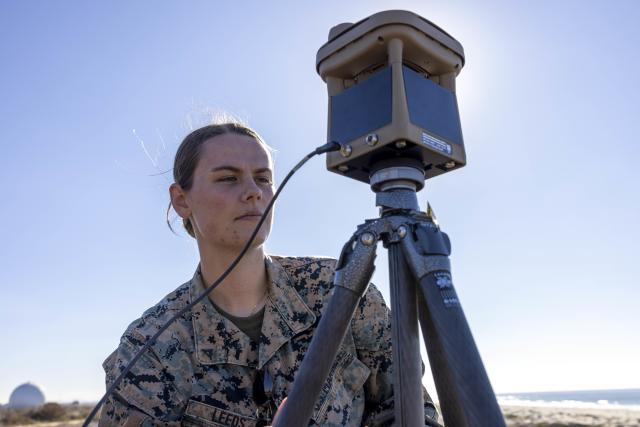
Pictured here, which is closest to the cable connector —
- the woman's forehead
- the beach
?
the woman's forehead

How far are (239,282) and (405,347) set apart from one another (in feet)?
4.00

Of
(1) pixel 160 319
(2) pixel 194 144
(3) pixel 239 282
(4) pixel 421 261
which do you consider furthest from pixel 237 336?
(4) pixel 421 261

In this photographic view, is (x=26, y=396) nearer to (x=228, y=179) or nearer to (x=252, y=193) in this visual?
(x=228, y=179)

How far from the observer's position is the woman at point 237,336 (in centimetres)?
214

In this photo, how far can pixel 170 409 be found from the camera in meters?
2.14

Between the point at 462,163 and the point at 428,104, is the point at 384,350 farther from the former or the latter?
the point at 428,104

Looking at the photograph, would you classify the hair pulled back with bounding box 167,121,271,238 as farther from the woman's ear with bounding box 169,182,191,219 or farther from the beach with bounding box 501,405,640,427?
the beach with bounding box 501,405,640,427

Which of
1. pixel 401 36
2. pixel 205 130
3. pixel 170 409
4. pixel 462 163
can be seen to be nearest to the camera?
pixel 401 36

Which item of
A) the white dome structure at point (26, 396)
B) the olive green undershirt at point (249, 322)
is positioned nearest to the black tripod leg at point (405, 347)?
the olive green undershirt at point (249, 322)

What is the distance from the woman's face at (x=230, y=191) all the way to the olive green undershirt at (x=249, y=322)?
32 cm

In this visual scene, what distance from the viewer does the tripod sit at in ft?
3.99

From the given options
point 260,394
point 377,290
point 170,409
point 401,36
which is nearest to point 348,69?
point 401,36

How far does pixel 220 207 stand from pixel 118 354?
2.41 ft

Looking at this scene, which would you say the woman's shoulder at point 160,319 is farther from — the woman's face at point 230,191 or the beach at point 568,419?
the beach at point 568,419
